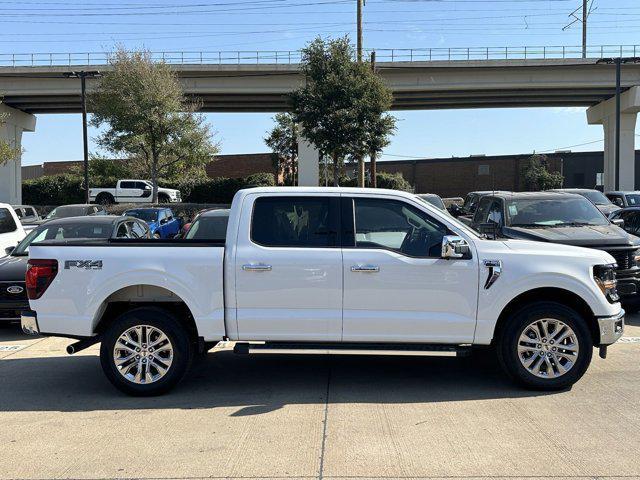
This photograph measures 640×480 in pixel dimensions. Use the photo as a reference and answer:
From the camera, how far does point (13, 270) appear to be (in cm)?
855

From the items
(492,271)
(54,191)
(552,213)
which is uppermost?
(54,191)

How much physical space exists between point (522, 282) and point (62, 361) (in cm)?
539

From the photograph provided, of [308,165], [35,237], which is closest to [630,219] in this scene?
[35,237]

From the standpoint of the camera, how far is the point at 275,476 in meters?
4.09

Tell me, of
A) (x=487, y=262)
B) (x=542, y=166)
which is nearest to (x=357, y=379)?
(x=487, y=262)

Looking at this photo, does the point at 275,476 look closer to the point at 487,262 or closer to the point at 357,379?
the point at 357,379

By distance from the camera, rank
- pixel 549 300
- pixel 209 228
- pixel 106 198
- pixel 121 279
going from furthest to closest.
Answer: pixel 106 198 → pixel 209 228 → pixel 549 300 → pixel 121 279

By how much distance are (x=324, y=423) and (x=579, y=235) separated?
5.77 m

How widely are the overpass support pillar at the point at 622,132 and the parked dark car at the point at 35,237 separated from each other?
125ft

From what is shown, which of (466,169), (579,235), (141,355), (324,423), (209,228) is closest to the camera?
(324,423)

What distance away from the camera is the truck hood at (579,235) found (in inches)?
344

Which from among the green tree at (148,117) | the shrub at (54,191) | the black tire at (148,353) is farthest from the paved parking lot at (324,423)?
the shrub at (54,191)

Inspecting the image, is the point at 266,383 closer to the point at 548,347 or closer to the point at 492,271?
the point at 492,271

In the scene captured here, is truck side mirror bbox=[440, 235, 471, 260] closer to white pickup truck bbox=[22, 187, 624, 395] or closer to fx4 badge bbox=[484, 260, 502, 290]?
white pickup truck bbox=[22, 187, 624, 395]
